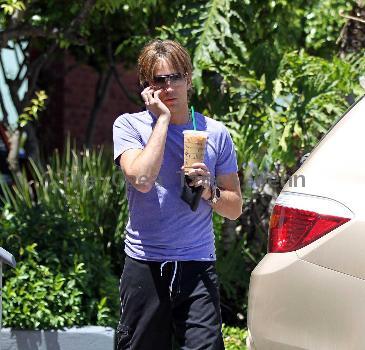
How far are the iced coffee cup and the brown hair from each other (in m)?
0.37

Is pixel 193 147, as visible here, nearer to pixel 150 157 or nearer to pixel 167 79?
pixel 150 157

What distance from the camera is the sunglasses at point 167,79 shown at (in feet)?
13.2

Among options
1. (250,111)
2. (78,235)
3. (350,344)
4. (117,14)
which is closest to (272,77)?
(250,111)

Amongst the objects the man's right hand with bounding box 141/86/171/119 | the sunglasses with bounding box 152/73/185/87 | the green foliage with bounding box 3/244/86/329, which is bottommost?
the green foliage with bounding box 3/244/86/329

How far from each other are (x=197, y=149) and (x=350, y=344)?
3.35ft

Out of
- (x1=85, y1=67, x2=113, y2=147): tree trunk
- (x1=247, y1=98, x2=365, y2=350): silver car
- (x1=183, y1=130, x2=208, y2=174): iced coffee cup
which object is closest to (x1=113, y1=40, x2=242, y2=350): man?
(x1=183, y1=130, x2=208, y2=174): iced coffee cup

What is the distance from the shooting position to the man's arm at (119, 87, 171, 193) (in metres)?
3.84

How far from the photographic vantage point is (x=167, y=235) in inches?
158

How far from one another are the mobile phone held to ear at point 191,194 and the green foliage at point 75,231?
2073mm

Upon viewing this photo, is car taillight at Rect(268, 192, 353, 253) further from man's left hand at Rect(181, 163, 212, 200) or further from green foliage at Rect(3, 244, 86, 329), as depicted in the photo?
green foliage at Rect(3, 244, 86, 329)

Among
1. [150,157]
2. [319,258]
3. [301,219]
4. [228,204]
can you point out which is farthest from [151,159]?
[319,258]

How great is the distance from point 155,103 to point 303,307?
3.59 feet

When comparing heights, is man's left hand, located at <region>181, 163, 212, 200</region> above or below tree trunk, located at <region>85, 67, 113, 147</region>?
above

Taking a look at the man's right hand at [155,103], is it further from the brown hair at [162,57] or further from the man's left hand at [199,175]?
the man's left hand at [199,175]
